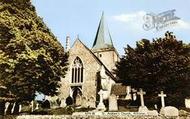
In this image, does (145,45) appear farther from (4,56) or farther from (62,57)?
(4,56)

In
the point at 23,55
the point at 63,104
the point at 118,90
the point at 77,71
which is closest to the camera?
the point at 23,55

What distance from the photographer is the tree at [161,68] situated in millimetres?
29391

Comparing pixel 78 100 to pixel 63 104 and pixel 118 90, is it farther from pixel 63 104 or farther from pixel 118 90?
pixel 118 90

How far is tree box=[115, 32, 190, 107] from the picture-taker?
2939cm

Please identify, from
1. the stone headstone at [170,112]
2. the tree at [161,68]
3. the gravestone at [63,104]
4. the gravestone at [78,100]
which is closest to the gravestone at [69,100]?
the gravestone at [63,104]

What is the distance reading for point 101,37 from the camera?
57844 millimetres

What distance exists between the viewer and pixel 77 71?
42875 mm

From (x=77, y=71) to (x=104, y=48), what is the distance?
47.1 ft

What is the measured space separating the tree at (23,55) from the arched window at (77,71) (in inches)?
595

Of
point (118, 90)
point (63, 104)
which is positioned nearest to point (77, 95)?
point (63, 104)

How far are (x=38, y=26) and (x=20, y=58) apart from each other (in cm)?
586

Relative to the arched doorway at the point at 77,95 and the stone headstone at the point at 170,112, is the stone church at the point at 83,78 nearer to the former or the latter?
the arched doorway at the point at 77,95

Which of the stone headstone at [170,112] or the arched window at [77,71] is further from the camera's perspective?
the arched window at [77,71]

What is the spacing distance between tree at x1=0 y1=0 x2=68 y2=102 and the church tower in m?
28.2
